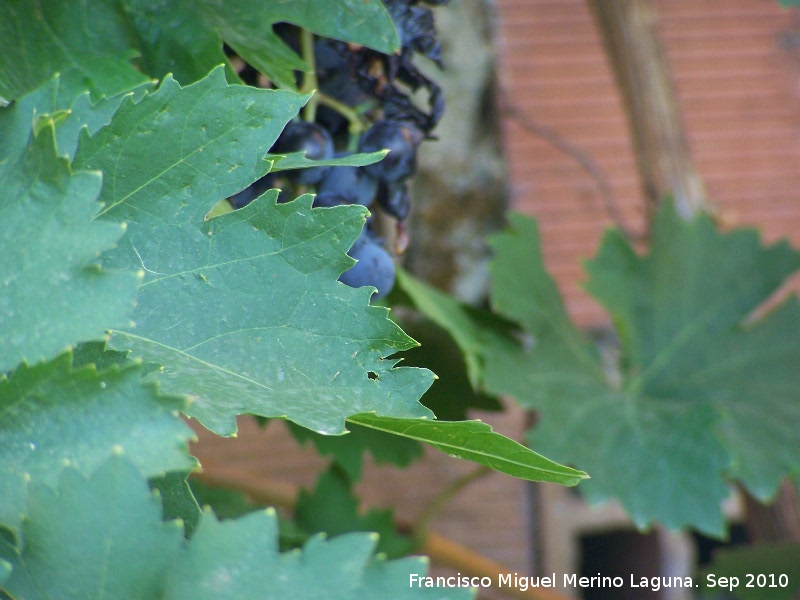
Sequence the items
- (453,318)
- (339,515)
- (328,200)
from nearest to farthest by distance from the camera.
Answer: (328,200), (453,318), (339,515)

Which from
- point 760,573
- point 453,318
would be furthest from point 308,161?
point 760,573

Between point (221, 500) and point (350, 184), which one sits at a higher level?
point (350, 184)

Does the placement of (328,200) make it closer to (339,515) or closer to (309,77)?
(309,77)

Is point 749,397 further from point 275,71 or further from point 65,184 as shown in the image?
point 65,184

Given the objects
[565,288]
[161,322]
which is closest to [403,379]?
[161,322]

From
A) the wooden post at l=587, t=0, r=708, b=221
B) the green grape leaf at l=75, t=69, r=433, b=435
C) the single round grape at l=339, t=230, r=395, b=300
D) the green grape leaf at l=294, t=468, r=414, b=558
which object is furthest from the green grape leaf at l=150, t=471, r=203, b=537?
the wooden post at l=587, t=0, r=708, b=221

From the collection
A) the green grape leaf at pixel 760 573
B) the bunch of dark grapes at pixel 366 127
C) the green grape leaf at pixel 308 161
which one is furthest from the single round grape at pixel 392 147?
the green grape leaf at pixel 760 573
